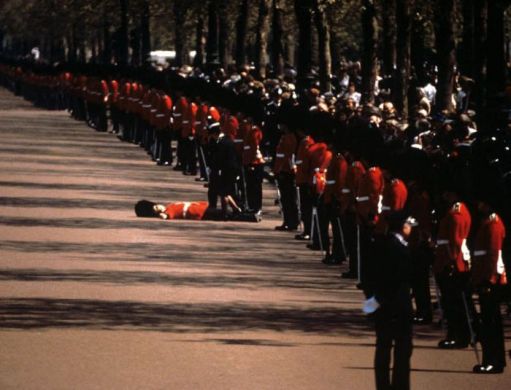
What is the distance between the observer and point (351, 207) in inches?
1196

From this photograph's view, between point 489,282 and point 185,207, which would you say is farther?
point 185,207

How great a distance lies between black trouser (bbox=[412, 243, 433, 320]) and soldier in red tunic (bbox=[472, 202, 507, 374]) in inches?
128

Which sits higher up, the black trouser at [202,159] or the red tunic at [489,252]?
the red tunic at [489,252]

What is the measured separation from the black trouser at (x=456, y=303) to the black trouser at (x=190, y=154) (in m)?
30.0

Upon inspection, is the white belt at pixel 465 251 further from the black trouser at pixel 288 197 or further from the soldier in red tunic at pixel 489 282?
the black trouser at pixel 288 197

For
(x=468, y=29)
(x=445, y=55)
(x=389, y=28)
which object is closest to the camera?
(x=445, y=55)

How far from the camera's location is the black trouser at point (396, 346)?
59.7 feet

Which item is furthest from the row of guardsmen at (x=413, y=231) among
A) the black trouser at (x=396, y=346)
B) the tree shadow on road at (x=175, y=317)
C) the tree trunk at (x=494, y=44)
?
the tree trunk at (x=494, y=44)

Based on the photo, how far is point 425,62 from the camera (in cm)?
7356

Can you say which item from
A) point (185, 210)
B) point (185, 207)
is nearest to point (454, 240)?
point (185, 210)

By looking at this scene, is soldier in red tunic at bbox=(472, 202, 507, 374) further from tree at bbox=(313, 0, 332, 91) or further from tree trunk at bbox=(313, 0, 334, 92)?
tree trunk at bbox=(313, 0, 334, 92)

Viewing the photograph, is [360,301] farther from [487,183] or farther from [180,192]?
[180,192]

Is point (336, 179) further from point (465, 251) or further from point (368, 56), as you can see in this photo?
point (368, 56)

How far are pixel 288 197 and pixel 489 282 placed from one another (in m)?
16.8
